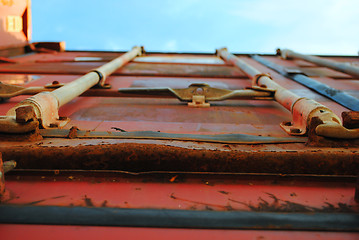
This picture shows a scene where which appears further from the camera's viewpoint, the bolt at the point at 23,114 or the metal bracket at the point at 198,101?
the metal bracket at the point at 198,101

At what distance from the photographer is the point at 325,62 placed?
3531mm

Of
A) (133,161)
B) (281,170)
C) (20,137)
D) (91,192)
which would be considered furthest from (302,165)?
(20,137)

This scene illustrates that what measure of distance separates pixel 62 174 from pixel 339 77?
3.22m

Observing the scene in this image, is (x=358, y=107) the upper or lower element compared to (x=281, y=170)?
upper

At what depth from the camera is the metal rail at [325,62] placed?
300 cm

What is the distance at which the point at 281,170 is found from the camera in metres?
1.20

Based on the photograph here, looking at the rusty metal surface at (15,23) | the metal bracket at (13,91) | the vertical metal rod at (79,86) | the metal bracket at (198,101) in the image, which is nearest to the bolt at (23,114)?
the vertical metal rod at (79,86)

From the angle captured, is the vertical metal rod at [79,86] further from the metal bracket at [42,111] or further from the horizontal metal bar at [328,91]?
the horizontal metal bar at [328,91]

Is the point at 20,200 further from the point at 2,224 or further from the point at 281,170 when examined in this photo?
the point at 281,170

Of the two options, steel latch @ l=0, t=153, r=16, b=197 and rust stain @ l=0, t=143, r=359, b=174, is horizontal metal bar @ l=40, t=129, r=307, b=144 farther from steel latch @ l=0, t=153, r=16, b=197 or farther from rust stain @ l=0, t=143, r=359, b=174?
steel latch @ l=0, t=153, r=16, b=197

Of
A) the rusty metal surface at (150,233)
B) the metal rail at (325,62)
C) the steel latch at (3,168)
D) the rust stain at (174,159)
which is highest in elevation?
the metal rail at (325,62)

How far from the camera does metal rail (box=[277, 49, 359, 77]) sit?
2996mm

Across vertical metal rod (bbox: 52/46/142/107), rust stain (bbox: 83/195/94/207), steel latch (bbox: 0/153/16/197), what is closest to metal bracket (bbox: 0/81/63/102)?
vertical metal rod (bbox: 52/46/142/107)

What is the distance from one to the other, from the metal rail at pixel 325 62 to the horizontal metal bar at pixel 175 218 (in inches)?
93.2
